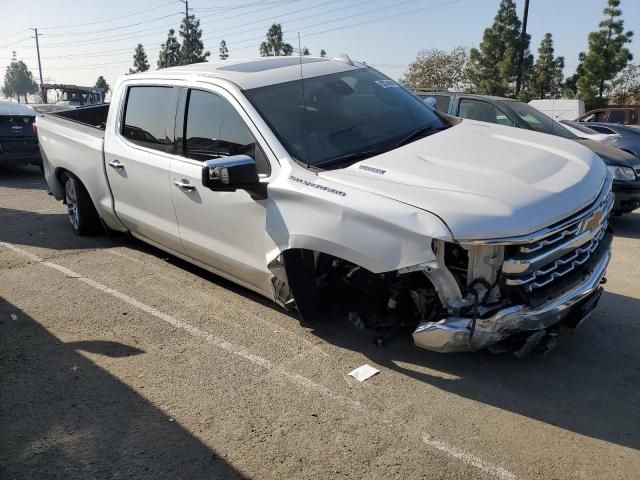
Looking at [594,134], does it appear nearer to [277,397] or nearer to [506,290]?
[506,290]

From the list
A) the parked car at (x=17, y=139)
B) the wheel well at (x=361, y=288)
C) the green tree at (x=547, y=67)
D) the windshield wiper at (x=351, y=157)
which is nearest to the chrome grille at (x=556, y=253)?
the wheel well at (x=361, y=288)

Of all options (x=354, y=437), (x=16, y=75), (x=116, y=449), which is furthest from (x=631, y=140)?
(x=16, y=75)

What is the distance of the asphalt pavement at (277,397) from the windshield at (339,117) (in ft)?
4.48

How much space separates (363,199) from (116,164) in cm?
307

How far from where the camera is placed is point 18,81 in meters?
132

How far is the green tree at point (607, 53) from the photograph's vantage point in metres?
32.9

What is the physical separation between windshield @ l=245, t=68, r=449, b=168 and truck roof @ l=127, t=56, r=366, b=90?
10 cm

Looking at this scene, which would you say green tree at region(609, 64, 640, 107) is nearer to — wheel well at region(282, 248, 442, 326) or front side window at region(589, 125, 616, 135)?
front side window at region(589, 125, 616, 135)

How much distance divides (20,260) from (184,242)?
7.95ft

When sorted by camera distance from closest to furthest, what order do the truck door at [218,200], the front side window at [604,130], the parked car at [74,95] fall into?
the truck door at [218,200] < the front side window at [604,130] < the parked car at [74,95]

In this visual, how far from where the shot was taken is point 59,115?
715cm

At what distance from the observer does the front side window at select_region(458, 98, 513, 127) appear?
8.32 m

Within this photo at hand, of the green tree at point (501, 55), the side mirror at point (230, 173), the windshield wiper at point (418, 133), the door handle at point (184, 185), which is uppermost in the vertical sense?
the green tree at point (501, 55)

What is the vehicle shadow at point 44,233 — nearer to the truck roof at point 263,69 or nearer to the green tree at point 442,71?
the truck roof at point 263,69
